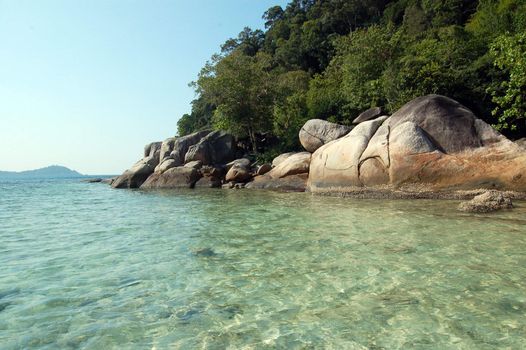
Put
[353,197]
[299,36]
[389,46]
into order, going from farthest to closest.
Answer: [299,36] → [389,46] → [353,197]

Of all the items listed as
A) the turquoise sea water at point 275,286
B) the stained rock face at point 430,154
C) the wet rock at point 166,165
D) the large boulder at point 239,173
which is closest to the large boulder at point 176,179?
the wet rock at point 166,165

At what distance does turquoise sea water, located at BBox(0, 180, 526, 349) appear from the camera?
11.9 ft

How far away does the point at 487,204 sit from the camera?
10086 millimetres

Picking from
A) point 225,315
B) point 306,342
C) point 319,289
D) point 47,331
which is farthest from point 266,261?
point 47,331

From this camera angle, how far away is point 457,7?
4681cm

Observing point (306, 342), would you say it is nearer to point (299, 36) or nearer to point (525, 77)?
point (525, 77)

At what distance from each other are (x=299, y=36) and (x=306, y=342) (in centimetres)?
6696

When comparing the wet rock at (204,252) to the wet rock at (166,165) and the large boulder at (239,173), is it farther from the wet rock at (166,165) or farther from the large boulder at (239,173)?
the wet rock at (166,165)

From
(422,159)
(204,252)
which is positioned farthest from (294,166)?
(204,252)

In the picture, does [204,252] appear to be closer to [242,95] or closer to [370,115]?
[370,115]

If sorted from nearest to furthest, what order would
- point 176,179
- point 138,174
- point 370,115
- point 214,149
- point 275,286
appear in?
point 275,286 → point 370,115 → point 176,179 → point 214,149 → point 138,174

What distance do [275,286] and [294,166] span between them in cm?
1578

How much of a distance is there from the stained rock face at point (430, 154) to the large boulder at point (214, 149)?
14.2 m

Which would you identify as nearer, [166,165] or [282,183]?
[282,183]
